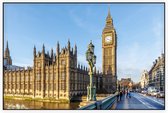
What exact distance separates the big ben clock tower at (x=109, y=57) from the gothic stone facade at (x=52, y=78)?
15.0m

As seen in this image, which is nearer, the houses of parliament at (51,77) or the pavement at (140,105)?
the pavement at (140,105)

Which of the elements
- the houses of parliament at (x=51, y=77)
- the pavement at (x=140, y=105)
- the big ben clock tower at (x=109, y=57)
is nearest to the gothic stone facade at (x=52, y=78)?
the houses of parliament at (x=51, y=77)

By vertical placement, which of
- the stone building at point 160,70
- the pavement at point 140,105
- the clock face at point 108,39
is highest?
the clock face at point 108,39

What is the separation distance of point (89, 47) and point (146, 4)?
282cm

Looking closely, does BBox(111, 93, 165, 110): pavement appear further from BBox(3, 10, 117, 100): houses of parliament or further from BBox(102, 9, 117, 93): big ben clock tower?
BBox(102, 9, 117, 93): big ben clock tower

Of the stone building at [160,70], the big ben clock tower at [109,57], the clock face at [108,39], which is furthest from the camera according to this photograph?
the clock face at [108,39]

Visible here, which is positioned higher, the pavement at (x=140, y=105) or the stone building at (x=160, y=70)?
the stone building at (x=160, y=70)

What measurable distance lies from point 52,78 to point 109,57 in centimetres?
2467

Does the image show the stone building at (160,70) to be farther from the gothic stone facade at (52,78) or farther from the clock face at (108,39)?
the clock face at (108,39)

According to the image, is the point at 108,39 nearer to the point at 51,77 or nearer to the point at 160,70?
the point at 51,77

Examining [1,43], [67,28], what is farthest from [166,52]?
[1,43]

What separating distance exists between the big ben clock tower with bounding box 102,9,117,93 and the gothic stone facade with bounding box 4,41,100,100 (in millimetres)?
15046

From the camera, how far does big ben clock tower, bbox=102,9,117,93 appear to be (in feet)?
165

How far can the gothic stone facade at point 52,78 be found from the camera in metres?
31.3
